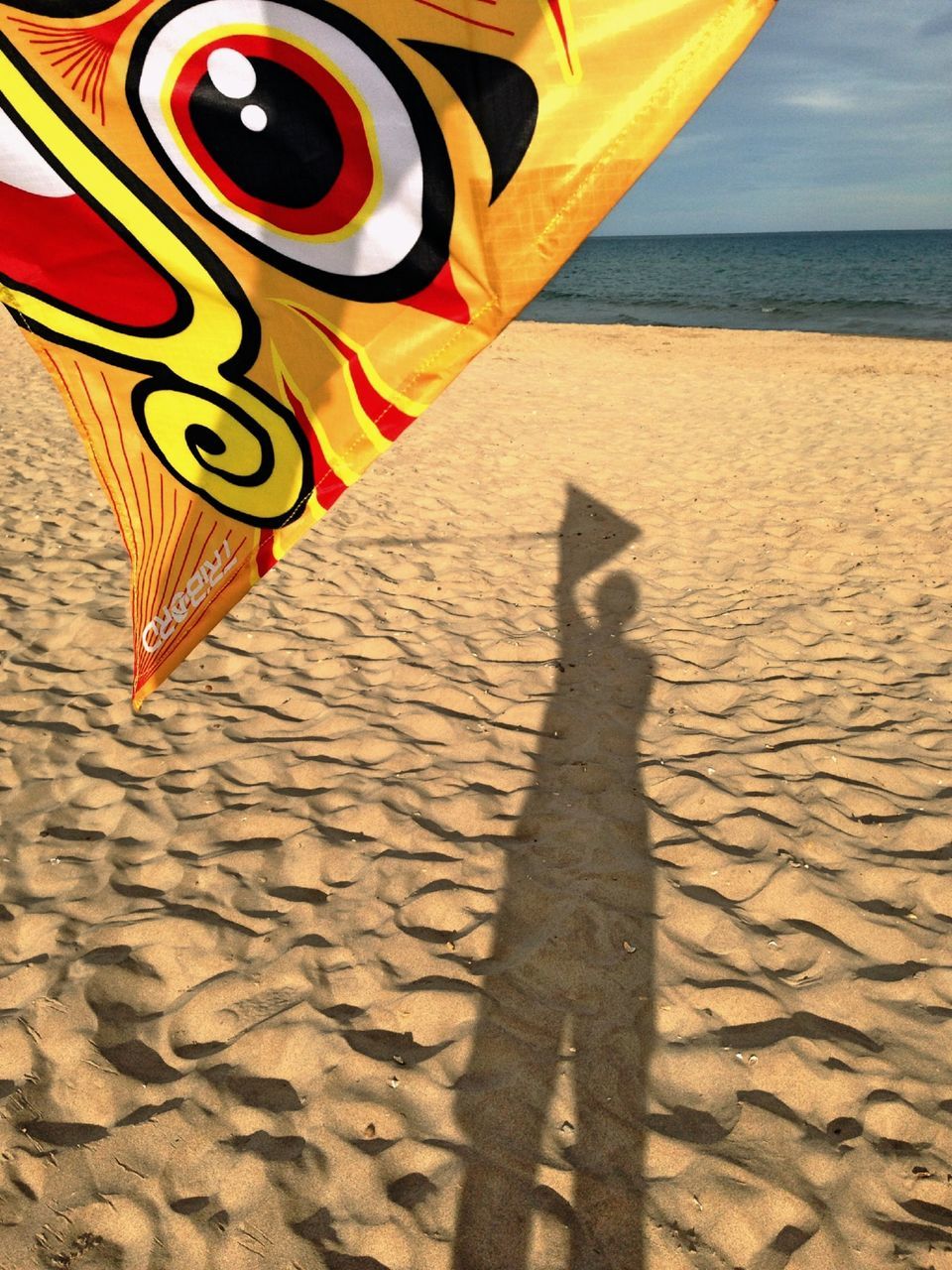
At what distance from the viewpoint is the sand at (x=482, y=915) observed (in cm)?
203

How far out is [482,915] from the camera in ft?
9.36

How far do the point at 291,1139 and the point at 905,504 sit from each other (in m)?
6.76

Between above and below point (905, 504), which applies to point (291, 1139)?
below

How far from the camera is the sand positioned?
6.67 ft

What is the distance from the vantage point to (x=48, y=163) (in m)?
1.54

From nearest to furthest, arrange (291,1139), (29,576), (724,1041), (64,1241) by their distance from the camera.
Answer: (64,1241) < (291,1139) < (724,1041) < (29,576)

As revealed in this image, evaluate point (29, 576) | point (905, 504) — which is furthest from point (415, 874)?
point (905, 504)

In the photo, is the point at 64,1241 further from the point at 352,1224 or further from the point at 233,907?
the point at 233,907

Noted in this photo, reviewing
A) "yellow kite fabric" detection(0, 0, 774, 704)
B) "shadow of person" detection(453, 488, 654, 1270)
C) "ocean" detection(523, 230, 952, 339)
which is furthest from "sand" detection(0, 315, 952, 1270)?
"ocean" detection(523, 230, 952, 339)

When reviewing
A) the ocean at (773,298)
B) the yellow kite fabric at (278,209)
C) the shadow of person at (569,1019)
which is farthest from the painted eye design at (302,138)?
the ocean at (773,298)

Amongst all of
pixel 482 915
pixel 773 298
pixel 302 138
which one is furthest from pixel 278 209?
Result: pixel 773 298

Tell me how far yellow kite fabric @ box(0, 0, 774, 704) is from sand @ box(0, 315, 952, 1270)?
1.35m

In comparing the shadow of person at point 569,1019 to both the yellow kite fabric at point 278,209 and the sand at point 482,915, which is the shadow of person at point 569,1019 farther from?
the yellow kite fabric at point 278,209

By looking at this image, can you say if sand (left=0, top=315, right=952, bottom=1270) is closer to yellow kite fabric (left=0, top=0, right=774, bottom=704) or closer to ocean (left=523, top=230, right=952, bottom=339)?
yellow kite fabric (left=0, top=0, right=774, bottom=704)
